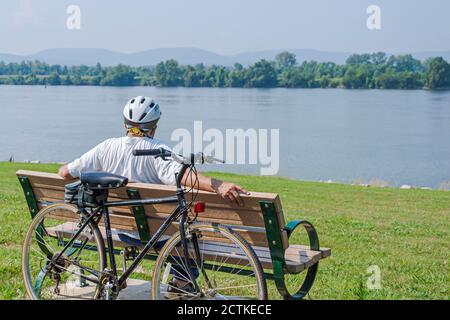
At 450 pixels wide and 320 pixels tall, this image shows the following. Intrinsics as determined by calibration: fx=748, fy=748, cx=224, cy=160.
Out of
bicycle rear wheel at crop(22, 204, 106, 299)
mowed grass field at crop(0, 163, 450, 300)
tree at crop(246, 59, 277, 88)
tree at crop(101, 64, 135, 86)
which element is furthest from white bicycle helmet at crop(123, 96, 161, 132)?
tree at crop(246, 59, 277, 88)

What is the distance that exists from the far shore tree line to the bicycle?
105106 millimetres

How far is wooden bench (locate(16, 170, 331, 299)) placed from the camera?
4.51 meters

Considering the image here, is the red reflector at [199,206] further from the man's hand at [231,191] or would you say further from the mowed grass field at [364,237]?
the mowed grass field at [364,237]

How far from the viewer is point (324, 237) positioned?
925cm

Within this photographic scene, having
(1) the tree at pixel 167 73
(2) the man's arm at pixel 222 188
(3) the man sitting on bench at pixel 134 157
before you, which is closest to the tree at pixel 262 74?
(1) the tree at pixel 167 73

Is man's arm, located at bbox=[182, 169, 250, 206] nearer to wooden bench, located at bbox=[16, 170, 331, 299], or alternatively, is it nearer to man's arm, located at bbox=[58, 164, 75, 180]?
wooden bench, located at bbox=[16, 170, 331, 299]

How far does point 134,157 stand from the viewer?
16.6ft

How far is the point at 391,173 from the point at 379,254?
98.0ft

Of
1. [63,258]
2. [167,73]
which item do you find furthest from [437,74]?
[63,258]

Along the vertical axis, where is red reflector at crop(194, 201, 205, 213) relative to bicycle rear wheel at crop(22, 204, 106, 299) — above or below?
above

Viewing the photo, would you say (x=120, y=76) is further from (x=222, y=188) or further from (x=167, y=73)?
(x=222, y=188)

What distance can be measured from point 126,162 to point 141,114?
345mm
